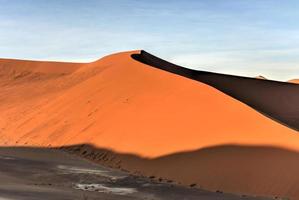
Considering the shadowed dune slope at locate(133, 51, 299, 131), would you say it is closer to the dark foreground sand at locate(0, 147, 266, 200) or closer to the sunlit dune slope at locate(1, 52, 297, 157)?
the sunlit dune slope at locate(1, 52, 297, 157)

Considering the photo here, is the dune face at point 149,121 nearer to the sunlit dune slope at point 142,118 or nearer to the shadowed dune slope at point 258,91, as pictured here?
the sunlit dune slope at point 142,118

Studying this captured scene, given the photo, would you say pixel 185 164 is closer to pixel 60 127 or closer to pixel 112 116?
pixel 112 116

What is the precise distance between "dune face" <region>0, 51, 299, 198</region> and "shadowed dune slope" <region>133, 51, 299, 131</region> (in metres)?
1.16

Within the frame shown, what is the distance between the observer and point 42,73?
Result: 115ft

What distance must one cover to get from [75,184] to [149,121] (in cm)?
551

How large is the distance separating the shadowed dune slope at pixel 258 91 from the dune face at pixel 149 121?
1.16m

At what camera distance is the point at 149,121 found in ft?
47.0

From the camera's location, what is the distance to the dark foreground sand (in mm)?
7566

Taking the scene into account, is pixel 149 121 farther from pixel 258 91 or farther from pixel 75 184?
pixel 258 91

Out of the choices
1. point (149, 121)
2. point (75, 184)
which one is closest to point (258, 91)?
point (149, 121)

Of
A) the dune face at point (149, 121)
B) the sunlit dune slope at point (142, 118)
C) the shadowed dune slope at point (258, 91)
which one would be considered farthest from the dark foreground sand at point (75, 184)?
the shadowed dune slope at point (258, 91)

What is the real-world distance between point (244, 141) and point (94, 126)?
21.0 ft

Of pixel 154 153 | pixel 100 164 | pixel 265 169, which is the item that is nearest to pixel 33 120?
pixel 100 164

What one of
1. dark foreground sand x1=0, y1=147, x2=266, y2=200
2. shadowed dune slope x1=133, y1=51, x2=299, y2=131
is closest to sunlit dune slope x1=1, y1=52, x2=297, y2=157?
dark foreground sand x1=0, y1=147, x2=266, y2=200
